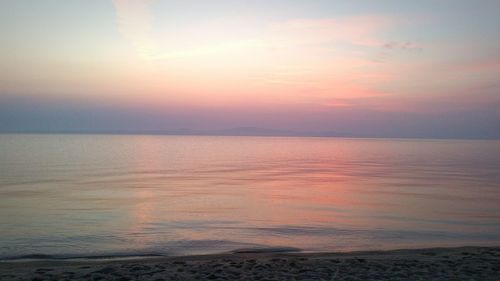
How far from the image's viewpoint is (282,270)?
1323cm

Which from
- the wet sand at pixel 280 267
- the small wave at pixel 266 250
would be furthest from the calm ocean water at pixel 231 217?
the wet sand at pixel 280 267

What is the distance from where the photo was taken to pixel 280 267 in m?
13.6


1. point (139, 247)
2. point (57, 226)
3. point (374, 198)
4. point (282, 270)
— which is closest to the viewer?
point (282, 270)

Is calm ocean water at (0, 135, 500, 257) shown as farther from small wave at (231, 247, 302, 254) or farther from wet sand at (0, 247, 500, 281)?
wet sand at (0, 247, 500, 281)

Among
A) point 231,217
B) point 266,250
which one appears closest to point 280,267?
point 266,250

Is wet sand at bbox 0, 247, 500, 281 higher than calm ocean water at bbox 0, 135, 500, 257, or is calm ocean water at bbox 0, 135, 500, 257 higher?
wet sand at bbox 0, 247, 500, 281

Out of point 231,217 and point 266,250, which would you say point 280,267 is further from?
point 231,217

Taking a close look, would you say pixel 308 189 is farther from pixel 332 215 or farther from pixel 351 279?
pixel 351 279

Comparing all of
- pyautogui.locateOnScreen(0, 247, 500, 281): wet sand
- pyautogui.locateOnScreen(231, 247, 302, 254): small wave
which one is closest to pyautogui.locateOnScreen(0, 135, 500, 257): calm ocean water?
pyautogui.locateOnScreen(231, 247, 302, 254): small wave

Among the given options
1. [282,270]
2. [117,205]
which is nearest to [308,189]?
[117,205]

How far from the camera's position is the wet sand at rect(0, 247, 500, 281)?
12414 millimetres

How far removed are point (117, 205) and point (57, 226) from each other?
7388 mm

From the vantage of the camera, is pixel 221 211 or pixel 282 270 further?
pixel 221 211

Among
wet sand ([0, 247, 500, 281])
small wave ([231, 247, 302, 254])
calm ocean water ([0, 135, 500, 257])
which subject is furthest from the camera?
calm ocean water ([0, 135, 500, 257])
